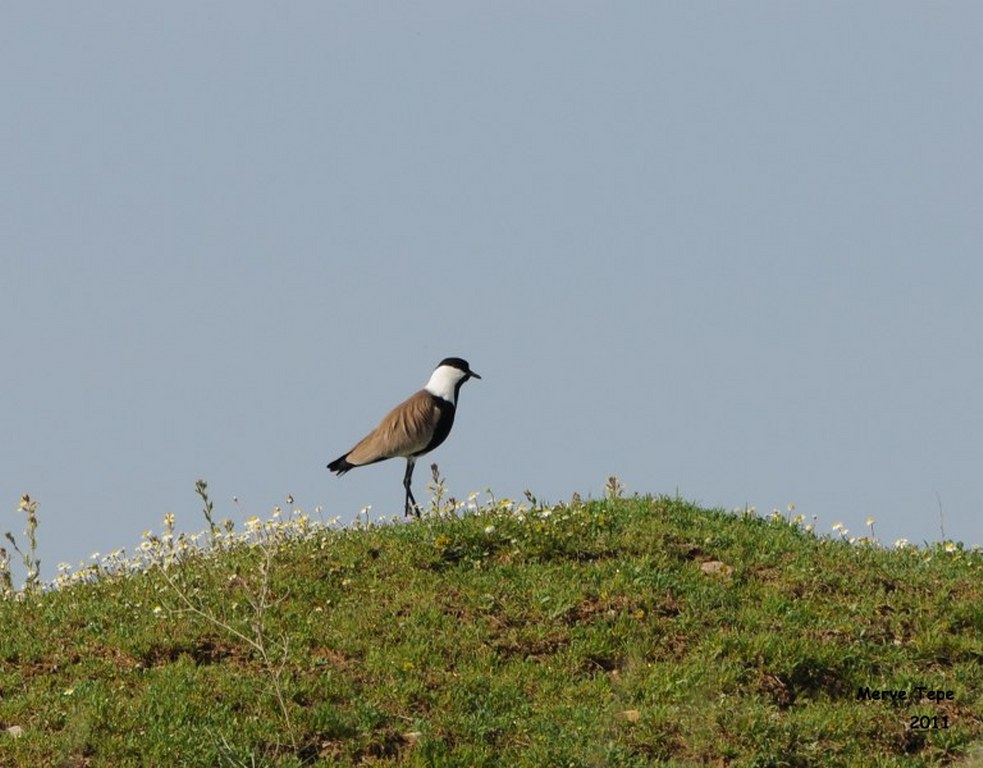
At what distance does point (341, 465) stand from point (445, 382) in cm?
181

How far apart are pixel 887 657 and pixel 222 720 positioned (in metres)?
5.87

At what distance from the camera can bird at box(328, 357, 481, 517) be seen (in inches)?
751

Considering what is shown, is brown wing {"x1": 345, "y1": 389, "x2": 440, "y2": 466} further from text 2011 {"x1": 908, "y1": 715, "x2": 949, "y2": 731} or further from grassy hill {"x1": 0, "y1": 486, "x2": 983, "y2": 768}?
text 2011 {"x1": 908, "y1": 715, "x2": 949, "y2": 731}

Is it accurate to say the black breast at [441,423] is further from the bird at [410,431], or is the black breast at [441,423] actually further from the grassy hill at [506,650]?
the grassy hill at [506,650]

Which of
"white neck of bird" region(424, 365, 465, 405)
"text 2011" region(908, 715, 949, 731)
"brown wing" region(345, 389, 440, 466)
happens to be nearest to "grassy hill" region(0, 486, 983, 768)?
"text 2011" region(908, 715, 949, 731)

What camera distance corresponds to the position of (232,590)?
13.9 metres

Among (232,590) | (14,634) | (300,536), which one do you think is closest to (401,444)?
(300,536)

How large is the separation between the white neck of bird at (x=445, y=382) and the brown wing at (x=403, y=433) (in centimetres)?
35

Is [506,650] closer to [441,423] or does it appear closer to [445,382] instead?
[441,423]

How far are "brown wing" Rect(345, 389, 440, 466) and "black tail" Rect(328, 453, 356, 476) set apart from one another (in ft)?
0.49

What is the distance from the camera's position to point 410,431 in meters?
19.1

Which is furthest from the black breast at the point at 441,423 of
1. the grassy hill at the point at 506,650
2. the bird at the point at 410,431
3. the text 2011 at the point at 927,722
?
the text 2011 at the point at 927,722

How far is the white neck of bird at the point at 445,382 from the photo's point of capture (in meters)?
19.7

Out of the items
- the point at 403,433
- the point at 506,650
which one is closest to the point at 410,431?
the point at 403,433
